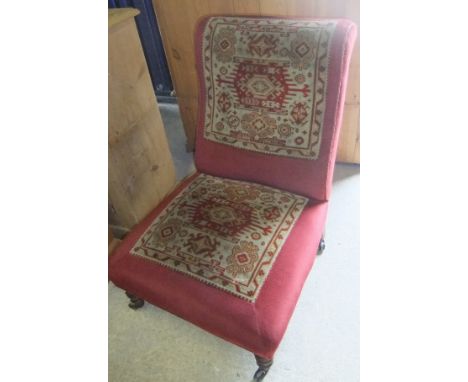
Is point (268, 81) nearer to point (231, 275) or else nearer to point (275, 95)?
point (275, 95)

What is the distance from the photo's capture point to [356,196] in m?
1.77

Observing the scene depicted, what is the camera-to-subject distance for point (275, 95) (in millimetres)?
1118

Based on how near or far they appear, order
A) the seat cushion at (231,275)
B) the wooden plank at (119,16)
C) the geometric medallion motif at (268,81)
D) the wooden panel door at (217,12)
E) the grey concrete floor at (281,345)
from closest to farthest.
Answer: the seat cushion at (231,275) → the geometric medallion motif at (268,81) → the grey concrete floor at (281,345) → the wooden plank at (119,16) → the wooden panel door at (217,12)

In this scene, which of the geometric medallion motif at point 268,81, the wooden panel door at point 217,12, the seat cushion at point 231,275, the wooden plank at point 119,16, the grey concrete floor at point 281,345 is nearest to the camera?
the seat cushion at point 231,275

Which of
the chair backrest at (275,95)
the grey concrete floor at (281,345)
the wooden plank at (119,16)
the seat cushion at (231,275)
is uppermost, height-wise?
the wooden plank at (119,16)

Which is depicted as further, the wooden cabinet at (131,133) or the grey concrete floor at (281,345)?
the wooden cabinet at (131,133)

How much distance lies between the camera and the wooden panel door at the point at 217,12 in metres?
1.48

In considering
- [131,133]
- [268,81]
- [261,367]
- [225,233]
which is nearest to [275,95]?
[268,81]

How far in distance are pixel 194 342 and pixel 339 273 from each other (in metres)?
0.67

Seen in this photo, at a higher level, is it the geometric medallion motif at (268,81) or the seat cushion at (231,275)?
the geometric medallion motif at (268,81)

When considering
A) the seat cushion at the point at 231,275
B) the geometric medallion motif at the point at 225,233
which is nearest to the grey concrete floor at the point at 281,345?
the seat cushion at the point at 231,275

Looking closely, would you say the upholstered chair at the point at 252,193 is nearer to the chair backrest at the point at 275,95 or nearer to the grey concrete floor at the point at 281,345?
the chair backrest at the point at 275,95

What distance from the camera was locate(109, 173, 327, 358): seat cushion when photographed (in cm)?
93

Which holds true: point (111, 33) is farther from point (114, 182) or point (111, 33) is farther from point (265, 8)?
point (265, 8)
